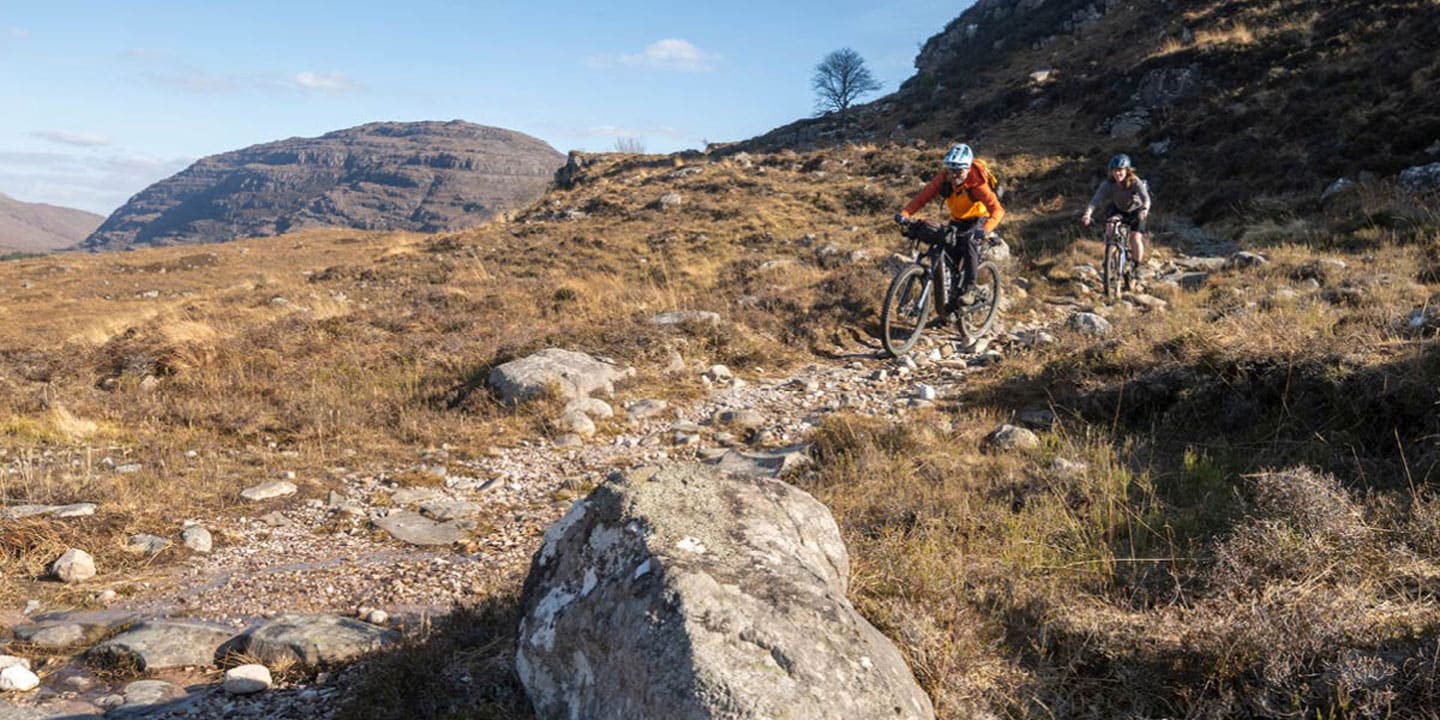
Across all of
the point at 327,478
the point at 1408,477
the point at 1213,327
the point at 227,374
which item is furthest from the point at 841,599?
the point at 227,374

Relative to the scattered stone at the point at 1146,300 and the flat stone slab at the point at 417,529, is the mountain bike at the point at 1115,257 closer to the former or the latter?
the scattered stone at the point at 1146,300

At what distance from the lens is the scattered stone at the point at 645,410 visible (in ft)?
24.4

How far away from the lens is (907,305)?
375 inches

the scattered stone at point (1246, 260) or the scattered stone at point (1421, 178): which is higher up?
the scattered stone at point (1421, 178)

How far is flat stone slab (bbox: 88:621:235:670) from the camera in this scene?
11.0 ft

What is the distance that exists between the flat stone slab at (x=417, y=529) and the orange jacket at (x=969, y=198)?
6219 mm

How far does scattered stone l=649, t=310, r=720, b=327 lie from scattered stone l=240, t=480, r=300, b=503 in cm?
489

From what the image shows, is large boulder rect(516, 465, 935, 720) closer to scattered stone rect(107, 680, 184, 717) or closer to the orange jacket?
scattered stone rect(107, 680, 184, 717)

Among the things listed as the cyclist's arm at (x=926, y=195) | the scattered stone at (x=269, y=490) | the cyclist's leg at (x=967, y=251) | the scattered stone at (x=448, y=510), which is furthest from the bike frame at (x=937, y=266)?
the scattered stone at (x=269, y=490)

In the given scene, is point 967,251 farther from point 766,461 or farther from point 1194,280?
point 766,461

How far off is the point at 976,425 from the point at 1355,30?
1010 inches

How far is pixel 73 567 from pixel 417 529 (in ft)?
6.00

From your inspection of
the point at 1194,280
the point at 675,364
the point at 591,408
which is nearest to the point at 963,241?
the point at 675,364

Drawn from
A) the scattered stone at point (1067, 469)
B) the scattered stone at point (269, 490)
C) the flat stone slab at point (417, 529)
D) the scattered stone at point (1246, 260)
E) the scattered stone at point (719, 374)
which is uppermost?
the scattered stone at point (1246, 260)
